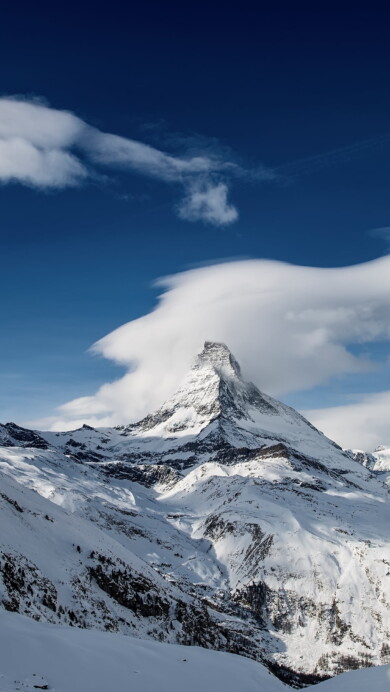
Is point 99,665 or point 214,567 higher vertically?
point 99,665

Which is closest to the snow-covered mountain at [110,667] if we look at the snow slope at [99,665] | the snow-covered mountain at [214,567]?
the snow slope at [99,665]

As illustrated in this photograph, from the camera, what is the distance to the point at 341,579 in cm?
11600

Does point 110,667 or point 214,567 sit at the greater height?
point 110,667

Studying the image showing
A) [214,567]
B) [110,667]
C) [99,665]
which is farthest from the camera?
[214,567]

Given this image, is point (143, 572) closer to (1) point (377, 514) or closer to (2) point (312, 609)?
(2) point (312, 609)

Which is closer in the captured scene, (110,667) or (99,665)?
(99,665)

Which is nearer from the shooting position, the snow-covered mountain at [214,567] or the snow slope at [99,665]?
the snow slope at [99,665]

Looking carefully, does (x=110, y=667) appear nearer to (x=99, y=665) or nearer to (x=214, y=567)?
(x=99, y=665)

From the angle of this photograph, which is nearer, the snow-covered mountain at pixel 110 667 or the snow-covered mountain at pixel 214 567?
the snow-covered mountain at pixel 110 667

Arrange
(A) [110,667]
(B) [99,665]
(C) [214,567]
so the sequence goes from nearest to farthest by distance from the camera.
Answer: (B) [99,665], (A) [110,667], (C) [214,567]

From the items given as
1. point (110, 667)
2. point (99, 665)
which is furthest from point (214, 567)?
point (99, 665)

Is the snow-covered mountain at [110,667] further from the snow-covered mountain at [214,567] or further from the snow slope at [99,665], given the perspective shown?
the snow-covered mountain at [214,567]

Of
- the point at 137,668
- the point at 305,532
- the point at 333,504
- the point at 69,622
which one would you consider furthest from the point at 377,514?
the point at 137,668

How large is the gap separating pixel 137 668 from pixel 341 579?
112 metres
